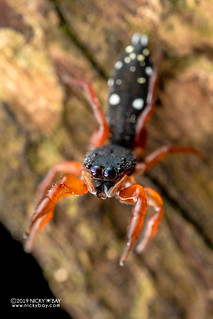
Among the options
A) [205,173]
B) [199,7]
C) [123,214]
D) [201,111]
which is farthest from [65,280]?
[199,7]

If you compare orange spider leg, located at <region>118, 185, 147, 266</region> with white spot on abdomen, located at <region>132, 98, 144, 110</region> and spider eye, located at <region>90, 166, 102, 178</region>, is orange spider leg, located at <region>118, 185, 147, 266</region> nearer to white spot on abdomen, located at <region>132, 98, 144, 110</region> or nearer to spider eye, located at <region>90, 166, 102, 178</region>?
spider eye, located at <region>90, 166, 102, 178</region>

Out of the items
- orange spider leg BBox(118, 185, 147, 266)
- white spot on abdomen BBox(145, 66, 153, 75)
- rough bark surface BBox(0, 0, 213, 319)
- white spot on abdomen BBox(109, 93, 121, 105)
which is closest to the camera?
orange spider leg BBox(118, 185, 147, 266)

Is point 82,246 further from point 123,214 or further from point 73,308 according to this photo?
point 73,308

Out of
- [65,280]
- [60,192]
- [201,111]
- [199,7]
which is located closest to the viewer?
[60,192]

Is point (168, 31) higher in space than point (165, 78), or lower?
higher

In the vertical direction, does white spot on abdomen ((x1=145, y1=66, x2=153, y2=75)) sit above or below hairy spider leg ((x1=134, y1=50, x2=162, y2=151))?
above

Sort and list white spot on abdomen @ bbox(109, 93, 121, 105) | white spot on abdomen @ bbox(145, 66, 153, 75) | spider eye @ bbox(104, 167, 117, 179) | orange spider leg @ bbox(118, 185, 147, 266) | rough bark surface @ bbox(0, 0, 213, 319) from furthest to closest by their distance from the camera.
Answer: white spot on abdomen @ bbox(109, 93, 121, 105) < white spot on abdomen @ bbox(145, 66, 153, 75) < rough bark surface @ bbox(0, 0, 213, 319) < spider eye @ bbox(104, 167, 117, 179) < orange spider leg @ bbox(118, 185, 147, 266)

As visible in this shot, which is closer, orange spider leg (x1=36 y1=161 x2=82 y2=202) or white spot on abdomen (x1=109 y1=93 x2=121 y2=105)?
orange spider leg (x1=36 y1=161 x2=82 y2=202)

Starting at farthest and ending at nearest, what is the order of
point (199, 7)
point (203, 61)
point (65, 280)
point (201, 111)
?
point (65, 280) < point (201, 111) < point (203, 61) < point (199, 7)

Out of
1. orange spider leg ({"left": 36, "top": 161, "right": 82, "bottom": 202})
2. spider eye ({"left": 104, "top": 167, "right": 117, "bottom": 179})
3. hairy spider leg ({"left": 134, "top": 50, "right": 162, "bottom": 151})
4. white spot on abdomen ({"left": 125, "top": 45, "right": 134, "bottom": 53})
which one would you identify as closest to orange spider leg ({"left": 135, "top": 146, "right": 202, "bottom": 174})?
hairy spider leg ({"left": 134, "top": 50, "right": 162, "bottom": 151})
